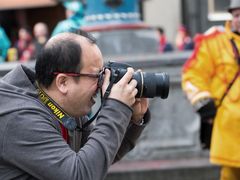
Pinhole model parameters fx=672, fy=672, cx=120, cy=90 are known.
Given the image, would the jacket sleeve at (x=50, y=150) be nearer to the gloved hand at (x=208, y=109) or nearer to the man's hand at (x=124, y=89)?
the man's hand at (x=124, y=89)

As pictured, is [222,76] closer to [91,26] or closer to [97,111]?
[97,111]

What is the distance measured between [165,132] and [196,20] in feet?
41.0

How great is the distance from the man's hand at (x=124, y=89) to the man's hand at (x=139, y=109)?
11 cm

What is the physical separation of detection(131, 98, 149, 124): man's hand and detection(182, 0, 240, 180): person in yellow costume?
2.24 metres

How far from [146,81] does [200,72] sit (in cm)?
250

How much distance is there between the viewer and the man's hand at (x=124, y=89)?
245 centimetres

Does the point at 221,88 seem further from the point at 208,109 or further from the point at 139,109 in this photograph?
the point at 139,109

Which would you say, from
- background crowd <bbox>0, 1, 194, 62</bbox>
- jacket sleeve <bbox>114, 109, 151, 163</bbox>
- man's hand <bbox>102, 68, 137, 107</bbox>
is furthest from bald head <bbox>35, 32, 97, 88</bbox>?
background crowd <bbox>0, 1, 194, 62</bbox>

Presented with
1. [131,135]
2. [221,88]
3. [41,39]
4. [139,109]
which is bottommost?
[41,39]

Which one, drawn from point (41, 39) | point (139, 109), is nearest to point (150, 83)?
point (139, 109)

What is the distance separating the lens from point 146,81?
2553 mm

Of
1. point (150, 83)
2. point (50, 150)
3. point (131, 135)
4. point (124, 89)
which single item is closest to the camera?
point (50, 150)

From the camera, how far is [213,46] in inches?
195

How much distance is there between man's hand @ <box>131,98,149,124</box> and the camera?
2.61 meters
